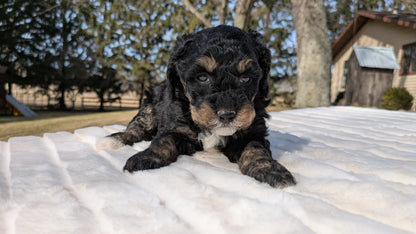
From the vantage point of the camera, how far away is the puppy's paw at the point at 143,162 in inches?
82.0

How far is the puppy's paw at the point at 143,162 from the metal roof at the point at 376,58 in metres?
13.1

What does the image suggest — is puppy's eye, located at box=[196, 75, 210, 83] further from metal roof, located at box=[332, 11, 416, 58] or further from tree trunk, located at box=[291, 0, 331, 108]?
metal roof, located at box=[332, 11, 416, 58]

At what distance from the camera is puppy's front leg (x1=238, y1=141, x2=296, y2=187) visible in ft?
6.03

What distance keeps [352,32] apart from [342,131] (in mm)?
18071

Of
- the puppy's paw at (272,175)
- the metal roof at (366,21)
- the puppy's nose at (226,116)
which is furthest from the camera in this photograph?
the metal roof at (366,21)

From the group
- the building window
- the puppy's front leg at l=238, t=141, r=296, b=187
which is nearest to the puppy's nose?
the puppy's front leg at l=238, t=141, r=296, b=187

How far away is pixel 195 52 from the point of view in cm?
242

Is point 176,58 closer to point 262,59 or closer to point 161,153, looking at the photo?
point 262,59

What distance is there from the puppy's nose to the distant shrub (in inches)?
489

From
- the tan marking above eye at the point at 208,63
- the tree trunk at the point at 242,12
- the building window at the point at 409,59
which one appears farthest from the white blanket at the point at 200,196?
the building window at the point at 409,59

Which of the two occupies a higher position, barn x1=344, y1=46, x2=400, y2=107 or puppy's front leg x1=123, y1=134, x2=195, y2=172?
barn x1=344, y1=46, x2=400, y2=107

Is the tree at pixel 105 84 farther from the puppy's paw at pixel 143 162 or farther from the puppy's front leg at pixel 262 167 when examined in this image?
the puppy's front leg at pixel 262 167

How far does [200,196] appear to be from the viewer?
1.67 meters

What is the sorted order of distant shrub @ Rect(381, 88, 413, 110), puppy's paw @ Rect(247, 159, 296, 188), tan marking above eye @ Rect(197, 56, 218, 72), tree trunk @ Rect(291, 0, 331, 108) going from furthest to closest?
distant shrub @ Rect(381, 88, 413, 110)
tree trunk @ Rect(291, 0, 331, 108)
tan marking above eye @ Rect(197, 56, 218, 72)
puppy's paw @ Rect(247, 159, 296, 188)
